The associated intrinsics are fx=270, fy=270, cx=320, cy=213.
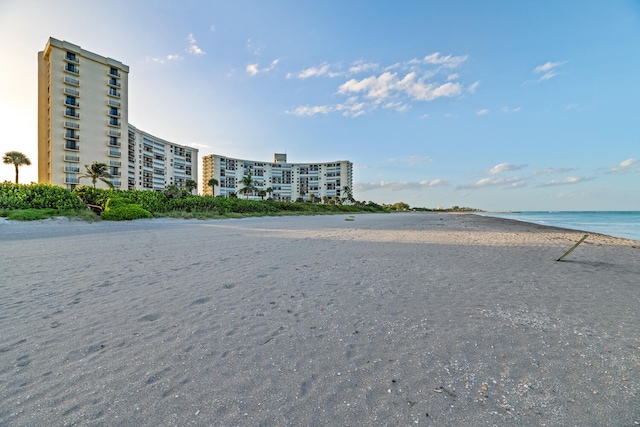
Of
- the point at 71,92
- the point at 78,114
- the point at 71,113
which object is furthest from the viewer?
the point at 78,114

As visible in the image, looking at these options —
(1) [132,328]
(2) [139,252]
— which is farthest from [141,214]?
(1) [132,328]

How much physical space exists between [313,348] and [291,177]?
114m

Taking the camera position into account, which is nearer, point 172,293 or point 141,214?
point 172,293

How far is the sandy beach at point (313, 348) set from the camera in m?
2.07

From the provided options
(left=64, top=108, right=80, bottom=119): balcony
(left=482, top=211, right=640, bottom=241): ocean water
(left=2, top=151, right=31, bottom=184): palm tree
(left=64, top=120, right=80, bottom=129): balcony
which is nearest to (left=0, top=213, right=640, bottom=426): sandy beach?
(left=482, top=211, right=640, bottom=241): ocean water

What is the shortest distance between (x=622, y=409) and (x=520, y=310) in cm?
224

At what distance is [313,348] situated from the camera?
9.82 ft

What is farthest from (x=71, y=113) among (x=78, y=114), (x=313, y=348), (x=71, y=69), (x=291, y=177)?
(x=291, y=177)

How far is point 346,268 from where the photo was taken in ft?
22.4

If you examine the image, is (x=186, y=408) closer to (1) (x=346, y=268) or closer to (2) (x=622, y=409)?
(2) (x=622, y=409)

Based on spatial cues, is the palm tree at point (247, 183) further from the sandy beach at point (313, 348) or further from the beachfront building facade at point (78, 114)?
the sandy beach at point (313, 348)

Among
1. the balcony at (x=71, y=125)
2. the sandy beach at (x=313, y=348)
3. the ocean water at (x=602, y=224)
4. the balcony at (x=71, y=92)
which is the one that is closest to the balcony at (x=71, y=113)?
the balcony at (x=71, y=125)

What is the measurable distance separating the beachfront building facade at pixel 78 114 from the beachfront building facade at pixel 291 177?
159ft

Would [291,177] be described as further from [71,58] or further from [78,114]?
[71,58]
